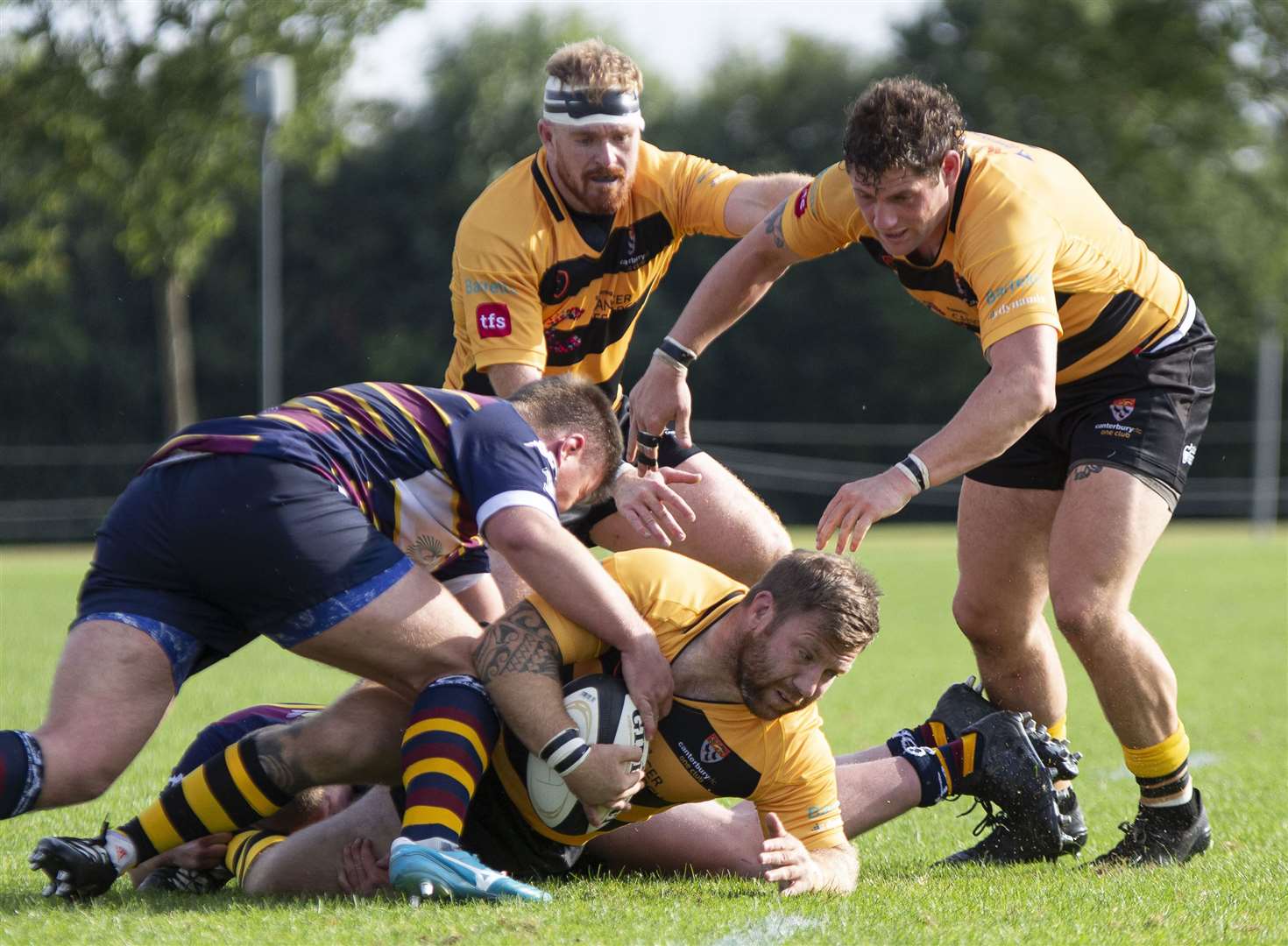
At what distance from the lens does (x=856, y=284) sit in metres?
34.2

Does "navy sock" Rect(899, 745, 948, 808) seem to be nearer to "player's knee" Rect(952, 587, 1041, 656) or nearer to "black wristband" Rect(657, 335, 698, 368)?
"player's knee" Rect(952, 587, 1041, 656)

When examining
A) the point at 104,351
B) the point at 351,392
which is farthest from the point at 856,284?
the point at 351,392

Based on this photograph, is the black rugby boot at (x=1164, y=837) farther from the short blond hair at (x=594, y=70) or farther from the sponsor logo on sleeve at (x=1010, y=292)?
the short blond hair at (x=594, y=70)

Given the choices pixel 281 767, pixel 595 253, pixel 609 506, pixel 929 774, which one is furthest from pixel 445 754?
pixel 595 253

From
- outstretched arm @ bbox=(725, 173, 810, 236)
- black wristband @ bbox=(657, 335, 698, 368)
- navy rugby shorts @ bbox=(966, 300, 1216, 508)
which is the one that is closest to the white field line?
navy rugby shorts @ bbox=(966, 300, 1216, 508)

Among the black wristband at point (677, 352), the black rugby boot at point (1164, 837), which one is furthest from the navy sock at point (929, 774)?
the black wristband at point (677, 352)

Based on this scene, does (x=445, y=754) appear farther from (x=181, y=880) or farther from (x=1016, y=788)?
(x=1016, y=788)

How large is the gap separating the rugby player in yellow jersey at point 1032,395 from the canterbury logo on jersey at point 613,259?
64 cm

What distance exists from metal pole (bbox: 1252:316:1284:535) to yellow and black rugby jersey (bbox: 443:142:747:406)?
833 inches

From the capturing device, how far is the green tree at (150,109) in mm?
21750

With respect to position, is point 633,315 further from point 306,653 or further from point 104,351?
point 104,351

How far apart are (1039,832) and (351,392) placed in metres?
2.53

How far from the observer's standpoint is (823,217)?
17.1ft

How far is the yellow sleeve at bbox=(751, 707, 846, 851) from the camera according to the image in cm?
418
